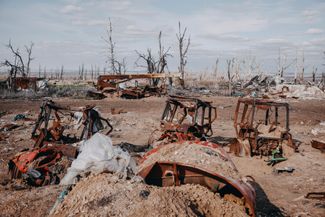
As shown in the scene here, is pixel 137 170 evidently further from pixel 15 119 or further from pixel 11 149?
pixel 15 119

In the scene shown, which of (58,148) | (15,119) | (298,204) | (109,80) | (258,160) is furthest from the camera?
(109,80)

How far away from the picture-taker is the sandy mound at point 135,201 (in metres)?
3.79

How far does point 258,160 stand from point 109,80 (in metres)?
17.1

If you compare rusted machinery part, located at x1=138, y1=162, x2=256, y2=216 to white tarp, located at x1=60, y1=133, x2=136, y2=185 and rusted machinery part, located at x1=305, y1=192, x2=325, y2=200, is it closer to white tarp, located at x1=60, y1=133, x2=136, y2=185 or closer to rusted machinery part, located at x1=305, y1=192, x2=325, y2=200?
white tarp, located at x1=60, y1=133, x2=136, y2=185

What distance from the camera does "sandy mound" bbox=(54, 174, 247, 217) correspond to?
3.79 meters

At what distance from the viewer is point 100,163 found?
4.91 m

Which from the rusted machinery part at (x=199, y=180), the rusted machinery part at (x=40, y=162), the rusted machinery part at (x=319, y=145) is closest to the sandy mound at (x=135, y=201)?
the rusted machinery part at (x=199, y=180)

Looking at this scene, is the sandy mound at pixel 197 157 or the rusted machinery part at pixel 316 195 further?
the rusted machinery part at pixel 316 195

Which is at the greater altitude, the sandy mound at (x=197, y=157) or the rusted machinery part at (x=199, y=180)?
the sandy mound at (x=197, y=157)

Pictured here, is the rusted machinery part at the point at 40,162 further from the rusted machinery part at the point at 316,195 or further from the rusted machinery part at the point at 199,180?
the rusted machinery part at the point at 316,195

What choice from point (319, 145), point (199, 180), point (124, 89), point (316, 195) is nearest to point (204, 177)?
point (199, 180)

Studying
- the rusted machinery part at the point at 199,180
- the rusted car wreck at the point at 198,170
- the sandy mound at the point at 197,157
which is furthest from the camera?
the sandy mound at the point at 197,157

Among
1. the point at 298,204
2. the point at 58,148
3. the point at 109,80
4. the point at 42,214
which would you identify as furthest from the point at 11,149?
the point at 109,80

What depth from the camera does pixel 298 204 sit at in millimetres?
6340
